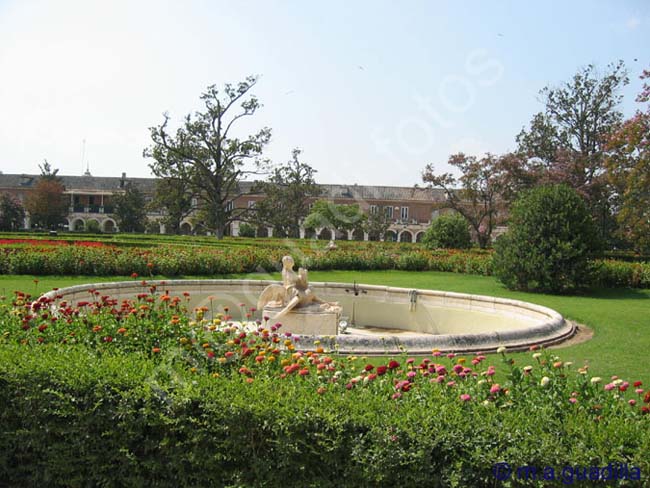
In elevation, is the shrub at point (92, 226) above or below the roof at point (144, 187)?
below

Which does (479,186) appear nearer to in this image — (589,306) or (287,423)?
(589,306)

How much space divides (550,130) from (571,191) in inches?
760

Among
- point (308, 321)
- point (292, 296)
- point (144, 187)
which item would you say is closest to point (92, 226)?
point (144, 187)

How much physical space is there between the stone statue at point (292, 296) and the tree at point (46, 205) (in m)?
45.4

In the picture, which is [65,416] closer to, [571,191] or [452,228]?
[571,191]

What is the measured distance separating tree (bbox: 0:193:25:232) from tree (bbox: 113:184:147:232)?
7666mm

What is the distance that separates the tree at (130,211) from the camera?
5019 centimetres

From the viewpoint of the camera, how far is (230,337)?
5.57 metres

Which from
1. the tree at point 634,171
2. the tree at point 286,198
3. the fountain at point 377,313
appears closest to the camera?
the fountain at point 377,313

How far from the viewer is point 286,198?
132 ft

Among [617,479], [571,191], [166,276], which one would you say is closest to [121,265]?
[166,276]

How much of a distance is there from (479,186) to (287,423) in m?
29.4

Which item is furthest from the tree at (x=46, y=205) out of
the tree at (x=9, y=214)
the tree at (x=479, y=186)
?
the tree at (x=479, y=186)

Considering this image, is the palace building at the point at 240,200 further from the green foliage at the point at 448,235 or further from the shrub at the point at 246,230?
the green foliage at the point at 448,235
